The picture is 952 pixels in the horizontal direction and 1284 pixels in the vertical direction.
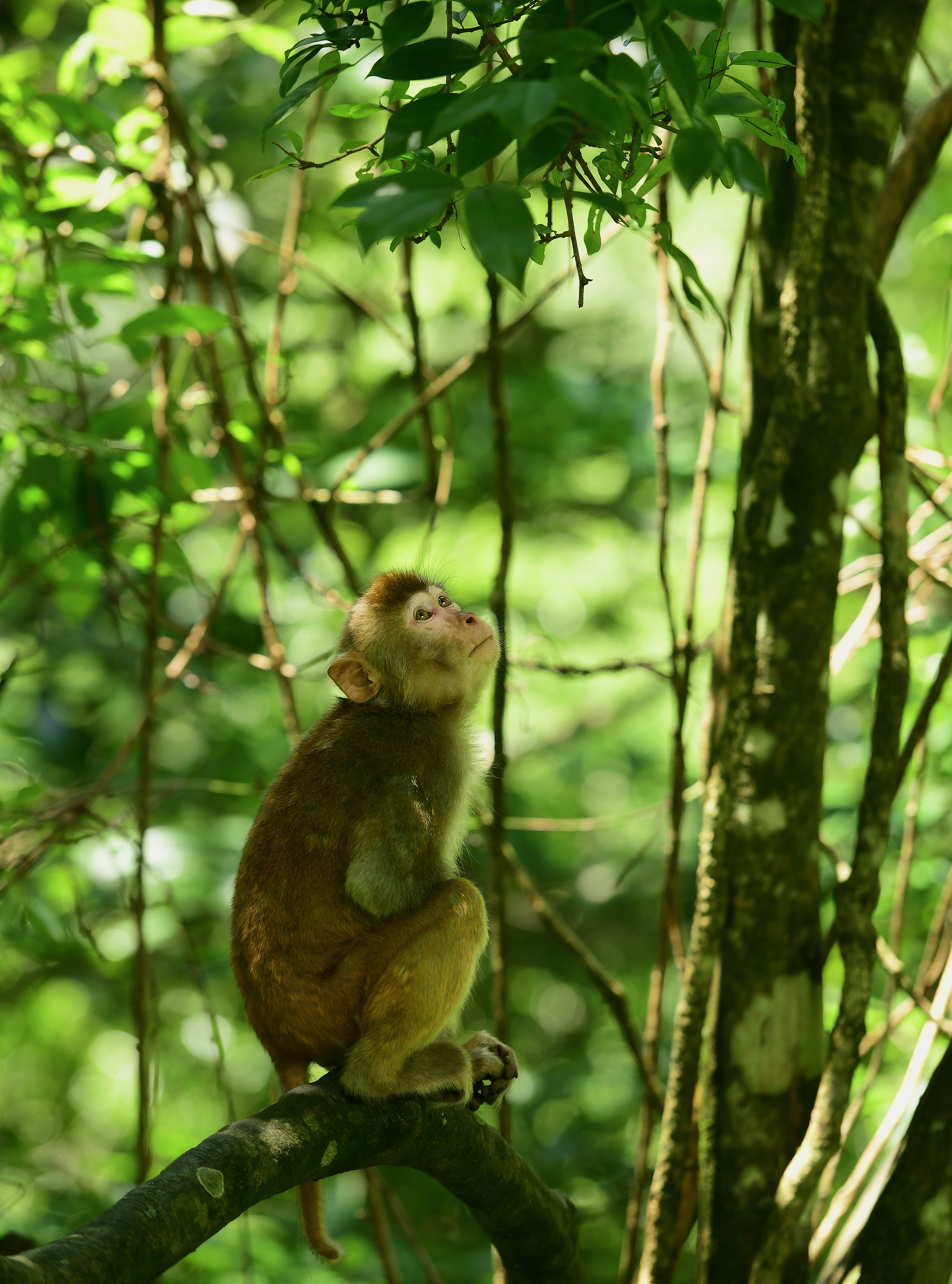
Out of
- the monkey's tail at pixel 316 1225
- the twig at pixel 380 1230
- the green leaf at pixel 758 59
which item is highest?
the green leaf at pixel 758 59

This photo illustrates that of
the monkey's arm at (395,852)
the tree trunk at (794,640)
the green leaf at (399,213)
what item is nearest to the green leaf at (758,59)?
the green leaf at (399,213)

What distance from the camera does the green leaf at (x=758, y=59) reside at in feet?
5.13

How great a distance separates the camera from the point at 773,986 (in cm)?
270

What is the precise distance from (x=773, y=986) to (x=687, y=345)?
744 cm

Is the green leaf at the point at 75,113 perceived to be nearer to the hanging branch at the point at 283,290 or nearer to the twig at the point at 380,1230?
the hanging branch at the point at 283,290

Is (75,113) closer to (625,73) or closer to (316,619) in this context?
(625,73)

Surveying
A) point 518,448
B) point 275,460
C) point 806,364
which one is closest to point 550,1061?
point 518,448

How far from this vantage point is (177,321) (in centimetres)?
295

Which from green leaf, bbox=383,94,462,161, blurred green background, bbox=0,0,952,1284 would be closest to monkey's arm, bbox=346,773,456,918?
blurred green background, bbox=0,0,952,1284

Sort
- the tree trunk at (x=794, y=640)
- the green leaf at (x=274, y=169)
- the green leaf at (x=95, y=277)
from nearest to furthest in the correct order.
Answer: the green leaf at (x=274, y=169) → the tree trunk at (x=794, y=640) → the green leaf at (x=95, y=277)

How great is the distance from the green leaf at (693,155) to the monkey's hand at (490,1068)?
204cm

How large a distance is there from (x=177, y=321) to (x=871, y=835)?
203 cm

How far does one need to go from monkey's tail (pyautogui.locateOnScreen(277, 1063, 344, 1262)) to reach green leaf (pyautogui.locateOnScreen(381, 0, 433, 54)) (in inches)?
73.8

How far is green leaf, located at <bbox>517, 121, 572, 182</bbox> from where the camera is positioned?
3.93ft
